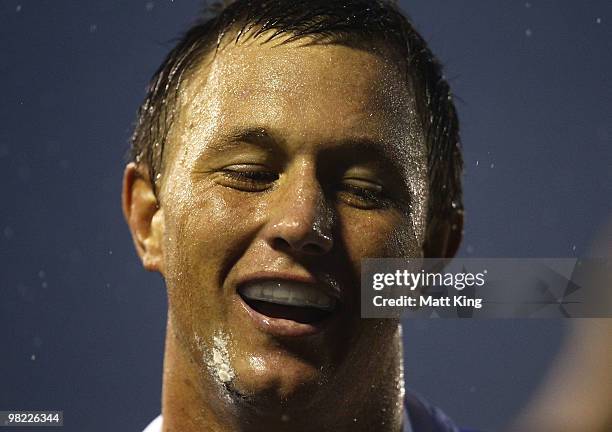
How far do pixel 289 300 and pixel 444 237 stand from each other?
0.47 meters

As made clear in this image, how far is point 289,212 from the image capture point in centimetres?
136

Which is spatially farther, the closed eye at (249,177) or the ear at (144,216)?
the ear at (144,216)

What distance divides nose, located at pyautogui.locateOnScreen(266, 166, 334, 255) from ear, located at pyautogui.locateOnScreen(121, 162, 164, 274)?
32cm

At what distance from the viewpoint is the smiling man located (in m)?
1.38

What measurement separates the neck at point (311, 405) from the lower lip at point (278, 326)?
3.9 inches

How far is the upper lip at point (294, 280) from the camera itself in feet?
4.48

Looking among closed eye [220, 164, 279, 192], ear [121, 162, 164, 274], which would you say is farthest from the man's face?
ear [121, 162, 164, 274]

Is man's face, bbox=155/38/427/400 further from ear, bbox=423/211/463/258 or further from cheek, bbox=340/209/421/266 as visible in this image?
ear, bbox=423/211/463/258

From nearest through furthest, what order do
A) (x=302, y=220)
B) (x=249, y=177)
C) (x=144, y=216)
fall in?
(x=302, y=220) → (x=249, y=177) → (x=144, y=216)

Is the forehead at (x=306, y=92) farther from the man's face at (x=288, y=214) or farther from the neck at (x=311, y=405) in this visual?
the neck at (x=311, y=405)

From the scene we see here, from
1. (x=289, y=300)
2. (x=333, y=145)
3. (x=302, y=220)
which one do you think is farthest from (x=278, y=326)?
(x=333, y=145)

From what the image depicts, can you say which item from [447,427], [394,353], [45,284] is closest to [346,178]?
[394,353]

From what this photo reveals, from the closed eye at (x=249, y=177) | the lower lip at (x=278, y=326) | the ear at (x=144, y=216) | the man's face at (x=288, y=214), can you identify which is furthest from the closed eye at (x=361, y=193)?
the ear at (x=144, y=216)

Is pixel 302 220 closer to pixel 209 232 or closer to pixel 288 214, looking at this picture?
pixel 288 214
